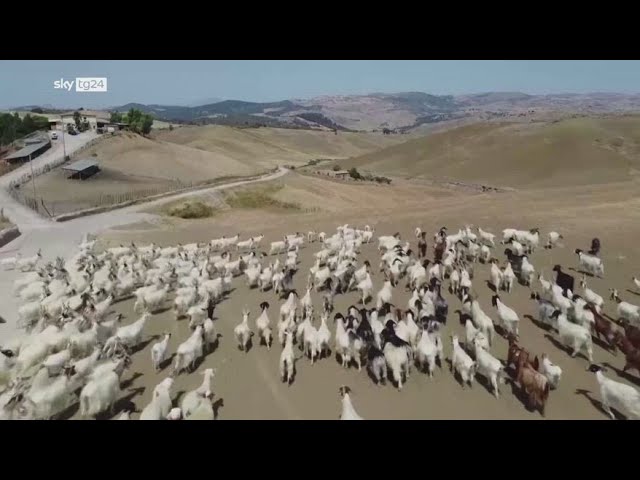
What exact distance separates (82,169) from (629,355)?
2944 cm

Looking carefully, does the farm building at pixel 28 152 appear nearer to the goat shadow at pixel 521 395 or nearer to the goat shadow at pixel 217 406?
the goat shadow at pixel 217 406

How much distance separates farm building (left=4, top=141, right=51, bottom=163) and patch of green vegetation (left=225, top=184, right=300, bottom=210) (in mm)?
13371

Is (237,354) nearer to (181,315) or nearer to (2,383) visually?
(181,315)

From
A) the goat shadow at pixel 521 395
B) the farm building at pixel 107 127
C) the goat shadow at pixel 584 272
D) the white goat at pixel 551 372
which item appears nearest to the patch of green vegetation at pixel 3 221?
the goat shadow at pixel 521 395

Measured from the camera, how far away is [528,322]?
10.0m

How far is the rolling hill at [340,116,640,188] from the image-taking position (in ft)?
131

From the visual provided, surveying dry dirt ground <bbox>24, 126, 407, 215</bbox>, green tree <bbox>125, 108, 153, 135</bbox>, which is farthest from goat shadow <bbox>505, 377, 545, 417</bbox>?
green tree <bbox>125, 108, 153, 135</bbox>

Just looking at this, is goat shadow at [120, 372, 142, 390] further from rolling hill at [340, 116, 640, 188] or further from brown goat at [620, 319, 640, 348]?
rolling hill at [340, 116, 640, 188]

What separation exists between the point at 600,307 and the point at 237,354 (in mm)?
6571

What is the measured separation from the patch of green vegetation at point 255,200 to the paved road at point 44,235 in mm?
4340

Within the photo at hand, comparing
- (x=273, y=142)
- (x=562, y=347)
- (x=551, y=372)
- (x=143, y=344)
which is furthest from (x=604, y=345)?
(x=273, y=142)

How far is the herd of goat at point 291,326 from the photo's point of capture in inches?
277

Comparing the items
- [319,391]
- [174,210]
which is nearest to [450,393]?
[319,391]
